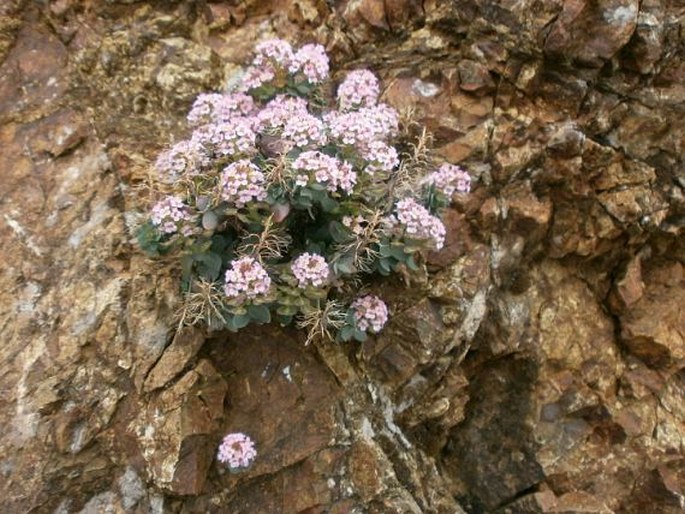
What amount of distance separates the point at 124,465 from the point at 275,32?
Result: 356 cm

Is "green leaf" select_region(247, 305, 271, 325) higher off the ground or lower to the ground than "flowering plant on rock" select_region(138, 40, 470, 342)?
lower

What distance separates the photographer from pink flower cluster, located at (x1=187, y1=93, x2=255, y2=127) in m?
4.50

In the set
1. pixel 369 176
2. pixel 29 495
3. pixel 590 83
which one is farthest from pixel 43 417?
pixel 590 83

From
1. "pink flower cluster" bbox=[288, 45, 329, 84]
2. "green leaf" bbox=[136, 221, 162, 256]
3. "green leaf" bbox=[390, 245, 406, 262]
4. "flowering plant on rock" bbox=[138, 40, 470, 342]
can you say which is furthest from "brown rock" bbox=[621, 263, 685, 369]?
"green leaf" bbox=[136, 221, 162, 256]

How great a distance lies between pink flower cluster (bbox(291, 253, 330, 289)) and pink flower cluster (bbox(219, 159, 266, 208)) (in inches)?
18.6

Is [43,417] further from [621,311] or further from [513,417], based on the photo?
[621,311]

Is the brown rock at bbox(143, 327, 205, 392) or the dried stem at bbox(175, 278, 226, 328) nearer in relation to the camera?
the dried stem at bbox(175, 278, 226, 328)

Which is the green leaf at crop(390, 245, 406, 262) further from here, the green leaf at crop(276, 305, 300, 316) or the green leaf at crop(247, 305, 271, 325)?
the green leaf at crop(247, 305, 271, 325)

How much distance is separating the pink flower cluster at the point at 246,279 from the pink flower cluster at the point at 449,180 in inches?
55.5

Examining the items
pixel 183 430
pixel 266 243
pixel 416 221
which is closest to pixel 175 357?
pixel 183 430

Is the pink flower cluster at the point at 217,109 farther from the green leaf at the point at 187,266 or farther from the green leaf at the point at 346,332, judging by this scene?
the green leaf at the point at 346,332

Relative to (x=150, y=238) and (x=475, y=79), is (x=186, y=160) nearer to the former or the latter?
Result: (x=150, y=238)

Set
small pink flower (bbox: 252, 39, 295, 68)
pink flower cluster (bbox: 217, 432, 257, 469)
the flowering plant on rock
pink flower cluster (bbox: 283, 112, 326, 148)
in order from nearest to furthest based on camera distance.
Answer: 1. the flowering plant on rock
2. pink flower cluster (bbox: 283, 112, 326, 148)
3. pink flower cluster (bbox: 217, 432, 257, 469)
4. small pink flower (bbox: 252, 39, 295, 68)

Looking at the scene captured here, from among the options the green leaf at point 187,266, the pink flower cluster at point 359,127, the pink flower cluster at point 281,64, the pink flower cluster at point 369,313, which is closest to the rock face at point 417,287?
the green leaf at point 187,266
